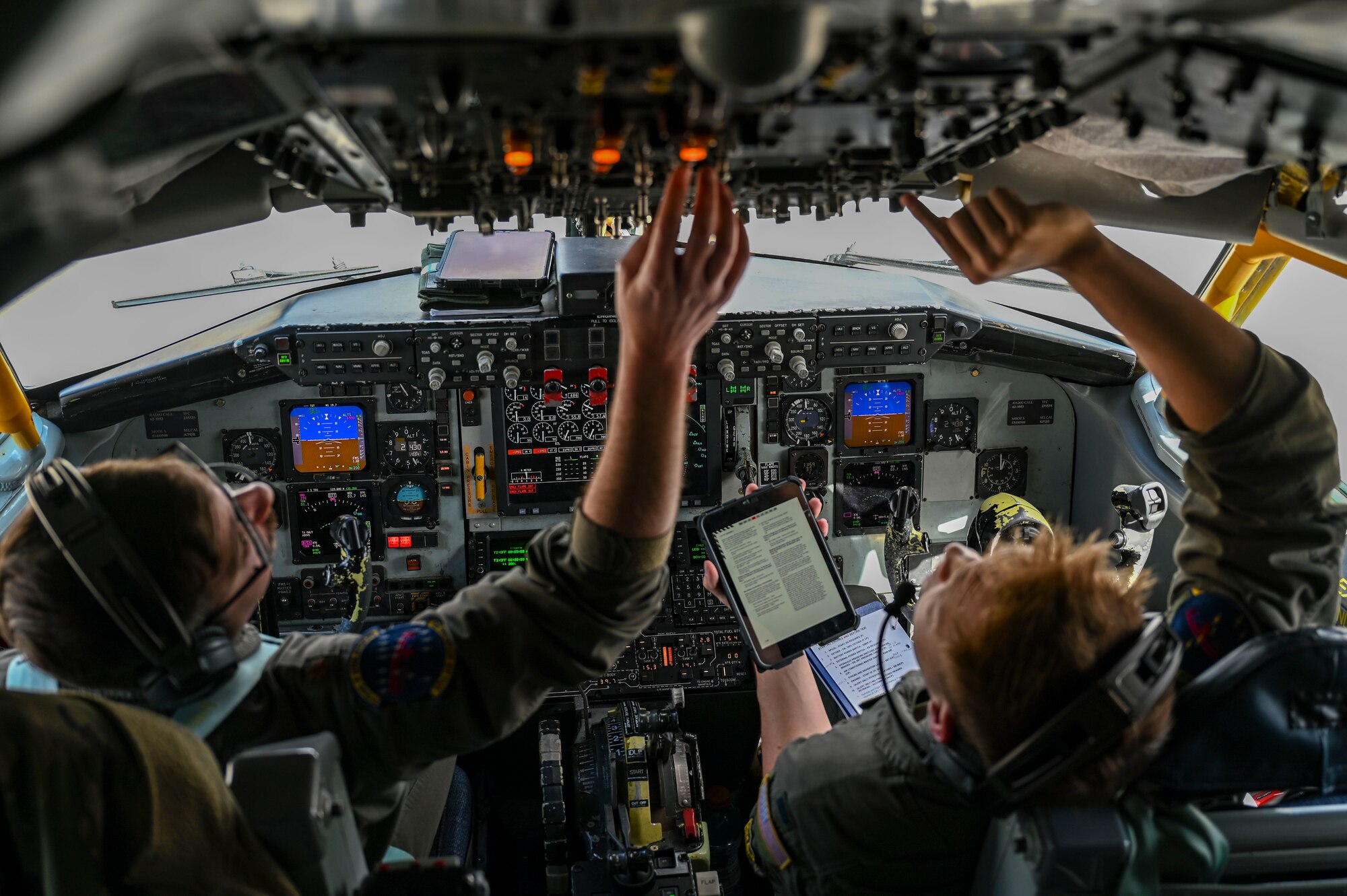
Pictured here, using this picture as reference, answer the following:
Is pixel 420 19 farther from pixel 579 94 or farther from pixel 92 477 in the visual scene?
pixel 92 477

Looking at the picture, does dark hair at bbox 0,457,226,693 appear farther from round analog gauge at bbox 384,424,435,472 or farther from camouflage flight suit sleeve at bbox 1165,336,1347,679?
round analog gauge at bbox 384,424,435,472

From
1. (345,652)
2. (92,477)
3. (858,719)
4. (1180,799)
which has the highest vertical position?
(92,477)

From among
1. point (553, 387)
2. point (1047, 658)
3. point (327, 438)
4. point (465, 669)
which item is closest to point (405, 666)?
point (465, 669)

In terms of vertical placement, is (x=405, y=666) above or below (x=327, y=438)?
above

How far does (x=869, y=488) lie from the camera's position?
3.91 meters

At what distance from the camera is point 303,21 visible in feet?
2.28

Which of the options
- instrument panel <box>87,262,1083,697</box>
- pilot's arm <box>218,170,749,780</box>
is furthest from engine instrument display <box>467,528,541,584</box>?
pilot's arm <box>218,170,749,780</box>

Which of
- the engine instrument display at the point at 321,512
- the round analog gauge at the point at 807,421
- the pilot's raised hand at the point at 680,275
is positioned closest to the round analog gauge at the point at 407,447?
the engine instrument display at the point at 321,512

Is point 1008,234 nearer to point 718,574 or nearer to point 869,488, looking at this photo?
point 718,574

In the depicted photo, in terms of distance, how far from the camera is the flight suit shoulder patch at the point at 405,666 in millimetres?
1266

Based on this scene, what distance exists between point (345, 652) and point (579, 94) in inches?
32.9

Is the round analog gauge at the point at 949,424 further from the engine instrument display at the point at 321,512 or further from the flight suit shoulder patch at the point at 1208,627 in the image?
the flight suit shoulder patch at the point at 1208,627

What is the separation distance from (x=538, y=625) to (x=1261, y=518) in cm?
98

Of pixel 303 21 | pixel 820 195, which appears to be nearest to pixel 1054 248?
pixel 820 195
